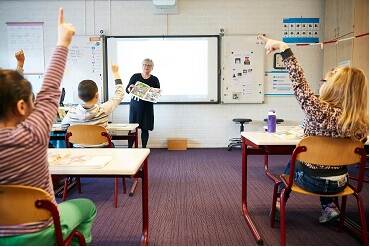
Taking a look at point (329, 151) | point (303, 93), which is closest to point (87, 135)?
point (303, 93)

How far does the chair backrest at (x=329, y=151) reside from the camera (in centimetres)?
172

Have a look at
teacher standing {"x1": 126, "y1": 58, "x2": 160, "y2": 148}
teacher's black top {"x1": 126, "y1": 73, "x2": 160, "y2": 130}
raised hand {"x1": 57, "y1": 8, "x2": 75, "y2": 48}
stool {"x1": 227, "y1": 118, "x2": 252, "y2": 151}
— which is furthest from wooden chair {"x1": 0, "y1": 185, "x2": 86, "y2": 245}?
stool {"x1": 227, "y1": 118, "x2": 252, "y2": 151}

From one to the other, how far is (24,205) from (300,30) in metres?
5.57

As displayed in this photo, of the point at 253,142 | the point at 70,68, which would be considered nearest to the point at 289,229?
the point at 253,142

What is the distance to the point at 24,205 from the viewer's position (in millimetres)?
1066

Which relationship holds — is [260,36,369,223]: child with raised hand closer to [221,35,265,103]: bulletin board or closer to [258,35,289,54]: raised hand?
[258,35,289,54]: raised hand

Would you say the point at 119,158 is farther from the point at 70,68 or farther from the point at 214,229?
the point at 70,68

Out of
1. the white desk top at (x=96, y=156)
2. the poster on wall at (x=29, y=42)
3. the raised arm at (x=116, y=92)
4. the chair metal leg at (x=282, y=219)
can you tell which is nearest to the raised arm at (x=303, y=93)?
the chair metal leg at (x=282, y=219)

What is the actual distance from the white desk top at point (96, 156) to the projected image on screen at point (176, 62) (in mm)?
3943

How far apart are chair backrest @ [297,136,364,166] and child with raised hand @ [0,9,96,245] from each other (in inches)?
49.5

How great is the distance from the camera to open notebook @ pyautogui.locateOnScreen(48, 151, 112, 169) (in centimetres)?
149

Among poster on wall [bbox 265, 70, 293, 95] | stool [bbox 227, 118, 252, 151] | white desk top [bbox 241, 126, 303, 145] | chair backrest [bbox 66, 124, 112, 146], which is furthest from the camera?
poster on wall [bbox 265, 70, 293, 95]

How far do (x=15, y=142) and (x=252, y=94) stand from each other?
5056 mm

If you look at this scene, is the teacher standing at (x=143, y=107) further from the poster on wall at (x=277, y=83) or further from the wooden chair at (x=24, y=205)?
the wooden chair at (x=24, y=205)
